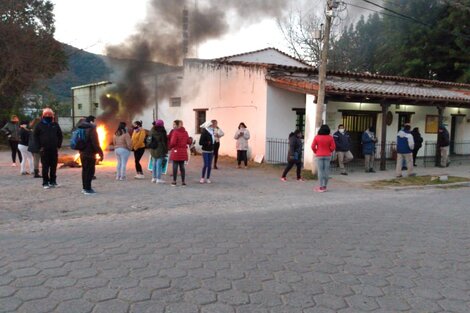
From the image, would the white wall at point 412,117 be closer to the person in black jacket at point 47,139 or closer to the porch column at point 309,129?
the porch column at point 309,129

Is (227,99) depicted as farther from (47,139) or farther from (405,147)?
(47,139)

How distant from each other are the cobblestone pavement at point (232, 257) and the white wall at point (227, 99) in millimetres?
7871

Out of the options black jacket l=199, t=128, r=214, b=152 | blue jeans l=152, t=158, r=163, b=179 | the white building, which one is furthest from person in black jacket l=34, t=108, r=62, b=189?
the white building

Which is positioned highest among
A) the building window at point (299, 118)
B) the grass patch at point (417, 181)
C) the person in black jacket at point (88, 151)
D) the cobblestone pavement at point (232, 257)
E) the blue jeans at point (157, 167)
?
the building window at point (299, 118)

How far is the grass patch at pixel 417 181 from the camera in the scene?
11453 mm

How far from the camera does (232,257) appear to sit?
471cm

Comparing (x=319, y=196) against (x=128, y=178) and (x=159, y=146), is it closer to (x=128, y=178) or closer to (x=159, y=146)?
(x=159, y=146)

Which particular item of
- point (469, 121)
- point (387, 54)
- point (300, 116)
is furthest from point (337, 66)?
point (300, 116)

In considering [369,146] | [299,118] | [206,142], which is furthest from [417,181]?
[206,142]

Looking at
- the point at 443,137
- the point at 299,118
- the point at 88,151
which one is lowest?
the point at 88,151

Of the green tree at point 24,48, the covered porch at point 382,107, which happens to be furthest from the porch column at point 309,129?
the green tree at point 24,48

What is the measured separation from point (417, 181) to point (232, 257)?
906 centimetres

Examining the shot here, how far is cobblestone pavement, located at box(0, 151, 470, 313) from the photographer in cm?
355

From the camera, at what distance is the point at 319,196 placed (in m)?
9.38
